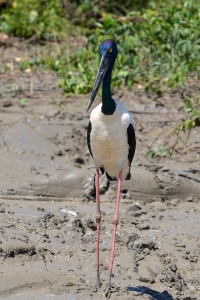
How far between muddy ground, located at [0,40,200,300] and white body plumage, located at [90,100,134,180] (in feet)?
2.15

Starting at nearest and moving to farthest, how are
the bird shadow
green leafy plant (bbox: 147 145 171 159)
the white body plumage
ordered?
the bird shadow, the white body plumage, green leafy plant (bbox: 147 145 171 159)

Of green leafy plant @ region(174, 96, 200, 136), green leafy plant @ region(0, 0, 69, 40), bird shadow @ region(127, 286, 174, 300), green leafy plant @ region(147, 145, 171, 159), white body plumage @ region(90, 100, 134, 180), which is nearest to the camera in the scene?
bird shadow @ region(127, 286, 174, 300)

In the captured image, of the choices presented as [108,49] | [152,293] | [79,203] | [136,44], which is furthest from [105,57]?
[136,44]

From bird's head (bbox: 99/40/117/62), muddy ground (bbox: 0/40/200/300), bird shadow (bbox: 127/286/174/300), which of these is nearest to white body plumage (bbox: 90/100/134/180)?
bird's head (bbox: 99/40/117/62)

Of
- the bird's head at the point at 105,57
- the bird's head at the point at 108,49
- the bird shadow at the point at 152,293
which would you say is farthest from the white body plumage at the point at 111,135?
the bird shadow at the point at 152,293

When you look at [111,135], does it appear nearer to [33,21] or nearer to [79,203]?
[79,203]

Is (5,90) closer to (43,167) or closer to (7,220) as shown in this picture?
(43,167)

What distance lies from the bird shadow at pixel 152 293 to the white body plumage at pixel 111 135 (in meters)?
0.86

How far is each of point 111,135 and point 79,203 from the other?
1445 millimetres

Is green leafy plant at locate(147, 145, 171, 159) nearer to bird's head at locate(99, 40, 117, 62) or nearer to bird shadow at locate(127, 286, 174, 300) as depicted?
bird's head at locate(99, 40, 117, 62)

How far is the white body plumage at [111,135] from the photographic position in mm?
5953

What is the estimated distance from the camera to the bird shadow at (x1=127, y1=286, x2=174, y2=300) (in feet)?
18.7

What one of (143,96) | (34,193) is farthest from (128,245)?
(143,96)

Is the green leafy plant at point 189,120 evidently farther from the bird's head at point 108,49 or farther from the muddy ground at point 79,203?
the bird's head at point 108,49
